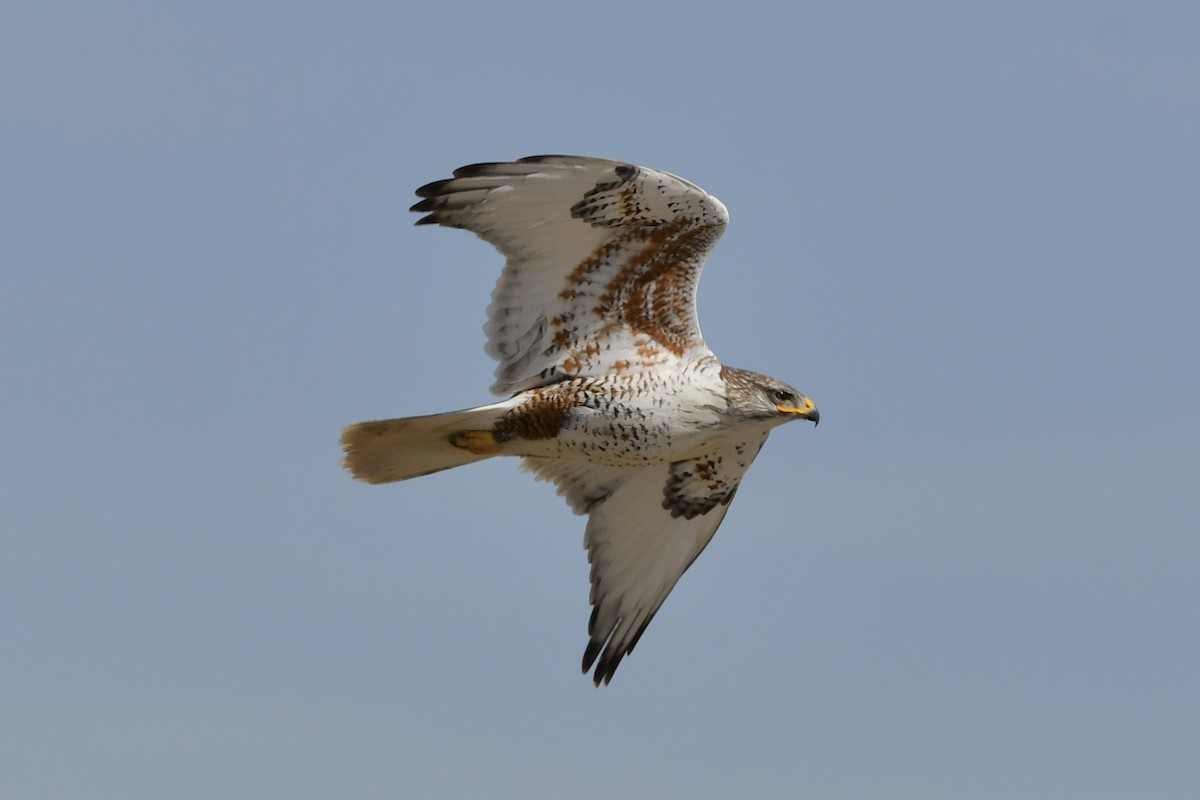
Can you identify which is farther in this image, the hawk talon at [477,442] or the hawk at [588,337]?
A: the hawk talon at [477,442]

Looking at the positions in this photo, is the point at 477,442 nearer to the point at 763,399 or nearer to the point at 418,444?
the point at 418,444

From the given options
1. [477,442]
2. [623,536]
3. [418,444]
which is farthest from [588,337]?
[623,536]

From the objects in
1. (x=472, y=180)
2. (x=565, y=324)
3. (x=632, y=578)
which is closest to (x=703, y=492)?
(x=632, y=578)

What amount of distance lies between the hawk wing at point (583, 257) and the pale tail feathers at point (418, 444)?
373 millimetres

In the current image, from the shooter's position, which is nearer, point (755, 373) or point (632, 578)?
point (755, 373)

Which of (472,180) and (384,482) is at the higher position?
(472,180)

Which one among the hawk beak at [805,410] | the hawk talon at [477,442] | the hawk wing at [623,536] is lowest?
the hawk wing at [623,536]

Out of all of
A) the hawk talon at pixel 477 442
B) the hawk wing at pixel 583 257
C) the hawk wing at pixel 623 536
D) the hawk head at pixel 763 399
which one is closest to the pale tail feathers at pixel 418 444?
the hawk talon at pixel 477 442

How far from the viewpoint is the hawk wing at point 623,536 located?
1471 centimetres

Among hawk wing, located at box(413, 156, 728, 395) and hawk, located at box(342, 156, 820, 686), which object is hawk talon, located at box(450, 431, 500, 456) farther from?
hawk wing, located at box(413, 156, 728, 395)

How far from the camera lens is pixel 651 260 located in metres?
13.5

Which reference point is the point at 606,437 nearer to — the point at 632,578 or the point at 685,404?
the point at 685,404

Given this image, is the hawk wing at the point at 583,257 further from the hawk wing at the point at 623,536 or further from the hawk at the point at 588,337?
the hawk wing at the point at 623,536

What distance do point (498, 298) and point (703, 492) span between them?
83.4 inches
